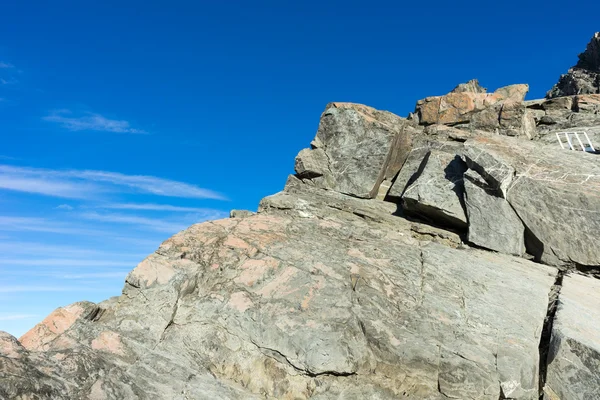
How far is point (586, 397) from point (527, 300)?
3.62 metres

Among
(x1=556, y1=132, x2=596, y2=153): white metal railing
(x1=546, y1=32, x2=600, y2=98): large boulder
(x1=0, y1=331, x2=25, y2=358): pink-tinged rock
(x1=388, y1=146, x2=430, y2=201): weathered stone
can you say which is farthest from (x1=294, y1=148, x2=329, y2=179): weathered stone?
(x1=546, y1=32, x2=600, y2=98): large boulder

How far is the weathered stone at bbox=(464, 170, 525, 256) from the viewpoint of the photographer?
16.7 meters

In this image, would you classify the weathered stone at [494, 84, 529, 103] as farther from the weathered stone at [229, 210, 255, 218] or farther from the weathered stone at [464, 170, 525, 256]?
the weathered stone at [229, 210, 255, 218]

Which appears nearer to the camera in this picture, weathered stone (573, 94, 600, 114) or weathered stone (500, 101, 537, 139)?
weathered stone (500, 101, 537, 139)

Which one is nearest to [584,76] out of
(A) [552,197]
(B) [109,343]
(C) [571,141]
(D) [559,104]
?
(D) [559,104]

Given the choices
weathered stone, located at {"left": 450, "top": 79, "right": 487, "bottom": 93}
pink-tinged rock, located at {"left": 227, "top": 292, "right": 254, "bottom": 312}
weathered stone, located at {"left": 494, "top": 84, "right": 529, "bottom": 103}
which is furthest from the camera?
weathered stone, located at {"left": 450, "top": 79, "right": 487, "bottom": 93}

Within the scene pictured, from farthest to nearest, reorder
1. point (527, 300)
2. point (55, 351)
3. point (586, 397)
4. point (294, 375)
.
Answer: point (527, 300)
point (294, 375)
point (586, 397)
point (55, 351)

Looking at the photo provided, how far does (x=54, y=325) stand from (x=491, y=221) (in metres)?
17.2

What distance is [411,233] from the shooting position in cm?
1778

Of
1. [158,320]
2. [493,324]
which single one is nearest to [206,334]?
[158,320]

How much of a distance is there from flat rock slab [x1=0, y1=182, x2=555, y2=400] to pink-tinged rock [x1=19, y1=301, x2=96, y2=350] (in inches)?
23.7

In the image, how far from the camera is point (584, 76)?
184ft

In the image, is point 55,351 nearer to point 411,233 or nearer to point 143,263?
point 143,263

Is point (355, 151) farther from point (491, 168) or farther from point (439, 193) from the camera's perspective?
point (491, 168)
